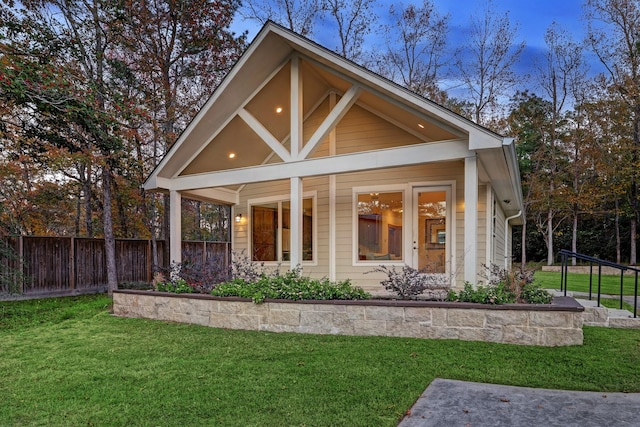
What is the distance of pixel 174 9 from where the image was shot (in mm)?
12531

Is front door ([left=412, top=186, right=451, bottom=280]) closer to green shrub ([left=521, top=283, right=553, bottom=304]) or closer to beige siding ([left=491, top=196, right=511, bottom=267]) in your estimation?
beige siding ([left=491, top=196, right=511, bottom=267])

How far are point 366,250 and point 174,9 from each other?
997 cm

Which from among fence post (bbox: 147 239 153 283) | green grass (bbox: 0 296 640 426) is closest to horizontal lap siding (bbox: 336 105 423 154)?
green grass (bbox: 0 296 640 426)

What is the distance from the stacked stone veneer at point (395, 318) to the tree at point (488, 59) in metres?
15.4

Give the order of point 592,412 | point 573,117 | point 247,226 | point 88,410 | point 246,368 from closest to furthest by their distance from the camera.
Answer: point 592,412 < point 88,410 < point 246,368 < point 247,226 < point 573,117

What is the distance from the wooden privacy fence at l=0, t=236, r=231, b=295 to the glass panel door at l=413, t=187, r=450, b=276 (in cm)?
415

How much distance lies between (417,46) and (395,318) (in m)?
15.9

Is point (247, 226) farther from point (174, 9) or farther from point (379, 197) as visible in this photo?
point (174, 9)

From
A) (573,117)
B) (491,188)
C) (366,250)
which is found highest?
(573,117)

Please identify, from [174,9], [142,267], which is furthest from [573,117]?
[142,267]

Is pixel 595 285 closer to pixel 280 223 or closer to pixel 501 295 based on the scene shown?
pixel 501 295

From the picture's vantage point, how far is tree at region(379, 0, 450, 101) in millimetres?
17562

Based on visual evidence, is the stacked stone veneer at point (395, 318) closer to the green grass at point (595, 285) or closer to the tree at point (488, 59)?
the green grass at point (595, 285)

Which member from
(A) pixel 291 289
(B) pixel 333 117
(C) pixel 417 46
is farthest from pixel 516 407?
(C) pixel 417 46
